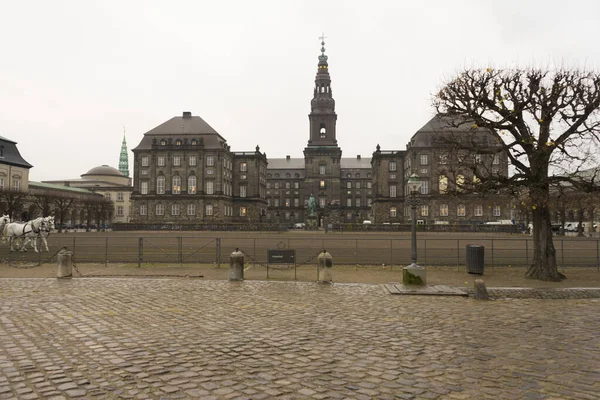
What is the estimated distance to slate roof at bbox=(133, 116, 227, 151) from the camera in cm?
8700

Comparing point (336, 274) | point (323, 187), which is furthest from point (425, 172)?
point (336, 274)

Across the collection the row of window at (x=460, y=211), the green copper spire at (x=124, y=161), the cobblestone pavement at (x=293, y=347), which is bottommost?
the cobblestone pavement at (x=293, y=347)

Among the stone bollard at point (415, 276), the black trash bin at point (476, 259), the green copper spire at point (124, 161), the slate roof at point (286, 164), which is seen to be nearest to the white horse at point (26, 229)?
the stone bollard at point (415, 276)

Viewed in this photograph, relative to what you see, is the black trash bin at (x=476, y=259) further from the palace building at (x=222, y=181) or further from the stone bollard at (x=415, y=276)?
the palace building at (x=222, y=181)

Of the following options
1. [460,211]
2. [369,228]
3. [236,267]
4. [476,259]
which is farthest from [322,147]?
[236,267]

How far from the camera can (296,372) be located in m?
6.02

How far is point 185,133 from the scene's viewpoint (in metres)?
87.4

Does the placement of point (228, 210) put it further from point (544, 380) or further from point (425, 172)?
point (544, 380)

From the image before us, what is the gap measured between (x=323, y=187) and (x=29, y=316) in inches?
4332

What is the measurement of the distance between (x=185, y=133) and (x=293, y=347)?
8554 cm

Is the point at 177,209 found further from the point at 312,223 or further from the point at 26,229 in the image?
the point at 26,229

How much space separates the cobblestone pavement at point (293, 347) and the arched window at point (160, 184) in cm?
7774

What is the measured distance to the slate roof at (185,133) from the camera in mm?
87000

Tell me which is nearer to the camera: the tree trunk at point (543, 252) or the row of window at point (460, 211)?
the tree trunk at point (543, 252)
